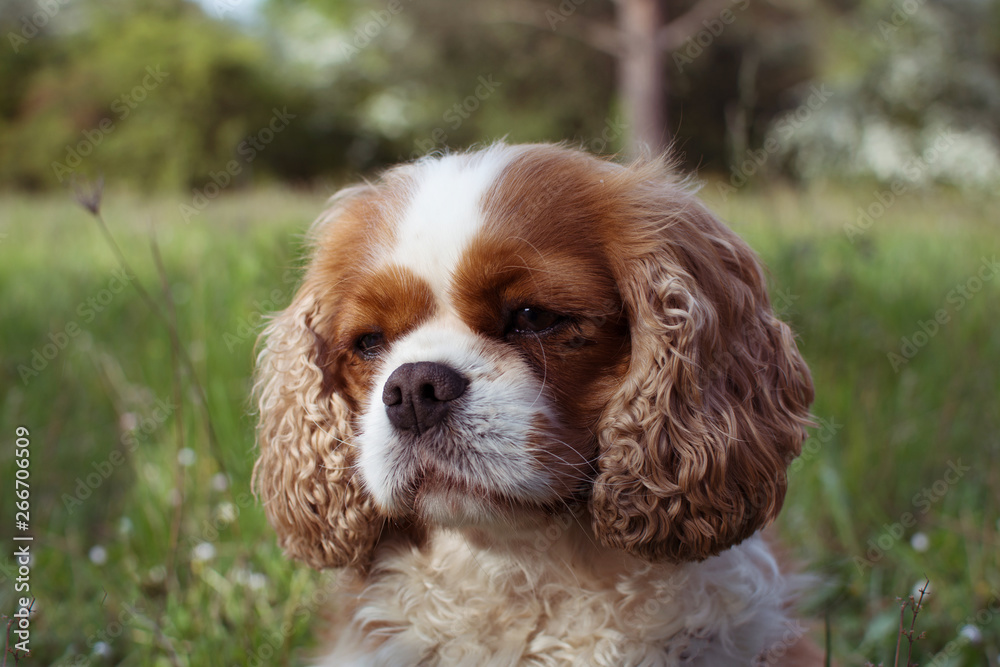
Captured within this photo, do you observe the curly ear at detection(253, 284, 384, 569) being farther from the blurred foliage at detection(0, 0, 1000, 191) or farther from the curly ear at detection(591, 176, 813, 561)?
the blurred foliage at detection(0, 0, 1000, 191)

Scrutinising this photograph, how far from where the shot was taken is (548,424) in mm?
1947

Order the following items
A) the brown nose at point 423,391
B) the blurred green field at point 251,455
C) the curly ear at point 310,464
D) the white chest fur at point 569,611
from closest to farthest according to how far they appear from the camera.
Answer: the brown nose at point 423,391 < the white chest fur at point 569,611 < the curly ear at point 310,464 < the blurred green field at point 251,455

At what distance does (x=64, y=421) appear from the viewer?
4.49 metres

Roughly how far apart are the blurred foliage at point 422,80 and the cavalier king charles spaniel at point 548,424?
12.9 metres

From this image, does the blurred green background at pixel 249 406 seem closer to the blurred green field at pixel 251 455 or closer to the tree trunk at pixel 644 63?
the blurred green field at pixel 251 455

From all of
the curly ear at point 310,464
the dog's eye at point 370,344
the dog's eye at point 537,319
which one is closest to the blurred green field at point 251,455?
the curly ear at point 310,464

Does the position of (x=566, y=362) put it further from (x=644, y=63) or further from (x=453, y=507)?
(x=644, y=63)

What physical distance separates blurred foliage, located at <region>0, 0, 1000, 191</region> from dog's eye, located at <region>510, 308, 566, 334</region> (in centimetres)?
1327

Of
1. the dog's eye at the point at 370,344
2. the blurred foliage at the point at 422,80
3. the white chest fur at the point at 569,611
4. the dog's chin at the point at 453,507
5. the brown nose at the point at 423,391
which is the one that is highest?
the brown nose at the point at 423,391

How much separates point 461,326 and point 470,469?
365 millimetres

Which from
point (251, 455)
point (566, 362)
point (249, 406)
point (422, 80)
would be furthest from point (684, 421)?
point (422, 80)

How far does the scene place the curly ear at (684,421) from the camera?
2.01 meters

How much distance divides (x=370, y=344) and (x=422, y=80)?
2264 cm

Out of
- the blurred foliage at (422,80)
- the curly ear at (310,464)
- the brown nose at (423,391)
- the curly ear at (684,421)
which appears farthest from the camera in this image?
the blurred foliage at (422,80)
